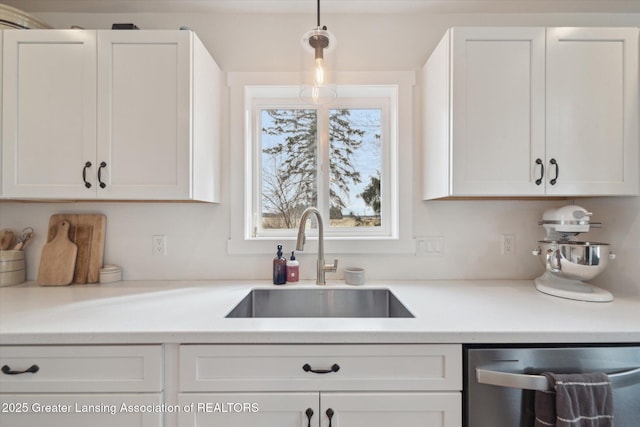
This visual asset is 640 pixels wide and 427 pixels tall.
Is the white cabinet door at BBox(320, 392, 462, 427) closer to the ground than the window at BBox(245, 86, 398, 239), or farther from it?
closer to the ground

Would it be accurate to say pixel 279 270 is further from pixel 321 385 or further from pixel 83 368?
pixel 83 368

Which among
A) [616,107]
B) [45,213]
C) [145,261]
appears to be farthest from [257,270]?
[616,107]

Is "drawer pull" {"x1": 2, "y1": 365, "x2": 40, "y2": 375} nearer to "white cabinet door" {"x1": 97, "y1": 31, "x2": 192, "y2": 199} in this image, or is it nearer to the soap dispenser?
"white cabinet door" {"x1": 97, "y1": 31, "x2": 192, "y2": 199}

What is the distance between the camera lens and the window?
5.68 ft

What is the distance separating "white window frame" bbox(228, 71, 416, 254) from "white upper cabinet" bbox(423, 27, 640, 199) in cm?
37

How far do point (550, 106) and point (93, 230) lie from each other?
7.76ft

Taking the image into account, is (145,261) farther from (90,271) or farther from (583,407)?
(583,407)

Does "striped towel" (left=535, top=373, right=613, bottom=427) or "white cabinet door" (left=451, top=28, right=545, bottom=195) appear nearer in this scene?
"striped towel" (left=535, top=373, right=613, bottom=427)

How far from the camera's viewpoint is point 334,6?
155cm

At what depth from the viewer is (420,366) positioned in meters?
0.94

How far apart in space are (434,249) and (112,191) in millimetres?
1662

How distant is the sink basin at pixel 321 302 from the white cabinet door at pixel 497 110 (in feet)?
2.27

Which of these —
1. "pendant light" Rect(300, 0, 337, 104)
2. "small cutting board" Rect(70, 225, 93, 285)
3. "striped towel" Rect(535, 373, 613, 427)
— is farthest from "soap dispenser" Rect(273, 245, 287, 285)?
"striped towel" Rect(535, 373, 613, 427)

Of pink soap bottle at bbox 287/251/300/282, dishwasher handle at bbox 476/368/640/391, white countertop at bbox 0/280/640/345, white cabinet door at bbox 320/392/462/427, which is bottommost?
white cabinet door at bbox 320/392/462/427
